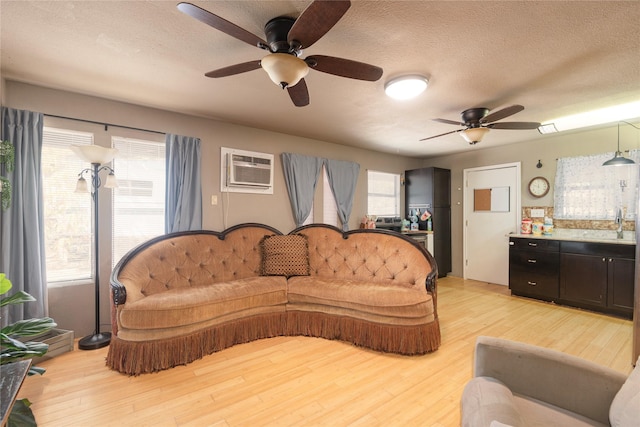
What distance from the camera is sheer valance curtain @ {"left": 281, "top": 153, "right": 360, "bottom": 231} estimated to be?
4.02 m

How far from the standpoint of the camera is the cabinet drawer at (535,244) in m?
3.72

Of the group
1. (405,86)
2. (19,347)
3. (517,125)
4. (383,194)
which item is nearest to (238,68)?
(405,86)

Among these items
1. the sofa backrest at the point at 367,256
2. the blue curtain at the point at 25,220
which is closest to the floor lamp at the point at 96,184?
Answer: the blue curtain at the point at 25,220

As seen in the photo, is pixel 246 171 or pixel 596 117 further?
→ pixel 246 171

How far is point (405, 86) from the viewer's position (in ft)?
7.58

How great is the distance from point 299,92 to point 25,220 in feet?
8.50

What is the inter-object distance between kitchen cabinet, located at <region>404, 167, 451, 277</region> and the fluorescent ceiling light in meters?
1.93

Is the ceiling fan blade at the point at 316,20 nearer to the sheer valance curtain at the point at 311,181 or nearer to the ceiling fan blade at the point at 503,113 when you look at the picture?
the ceiling fan blade at the point at 503,113

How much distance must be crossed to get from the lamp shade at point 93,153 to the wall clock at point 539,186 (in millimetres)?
5551

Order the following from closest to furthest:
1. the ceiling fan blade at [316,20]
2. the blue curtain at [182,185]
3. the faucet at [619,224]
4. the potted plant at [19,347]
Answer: the ceiling fan blade at [316,20] → the potted plant at [19,347] → the blue curtain at [182,185] → the faucet at [619,224]

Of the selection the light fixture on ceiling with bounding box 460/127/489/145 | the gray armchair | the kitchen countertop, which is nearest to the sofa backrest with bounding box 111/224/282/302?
the gray armchair

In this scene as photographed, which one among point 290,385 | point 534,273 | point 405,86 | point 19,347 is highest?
point 405,86

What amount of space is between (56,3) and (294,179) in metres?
2.83

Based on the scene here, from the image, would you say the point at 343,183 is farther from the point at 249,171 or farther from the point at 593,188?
the point at 593,188
